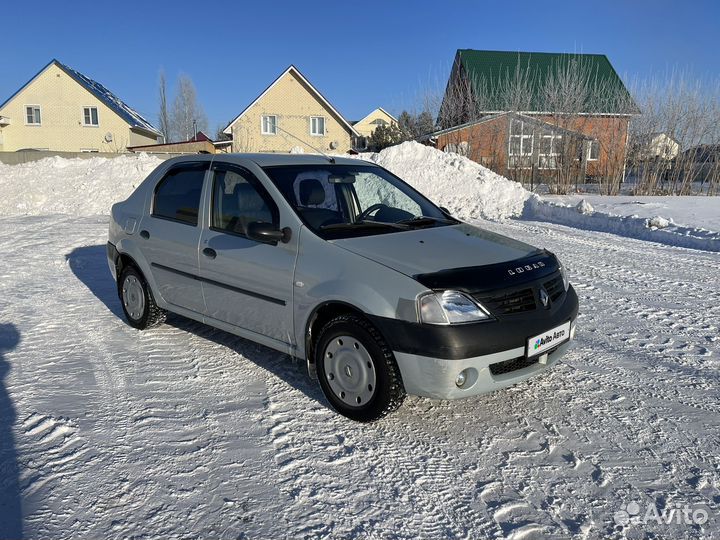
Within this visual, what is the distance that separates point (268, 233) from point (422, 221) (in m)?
1.34

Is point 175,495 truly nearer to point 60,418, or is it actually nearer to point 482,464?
point 60,418

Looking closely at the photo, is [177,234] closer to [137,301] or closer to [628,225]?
[137,301]

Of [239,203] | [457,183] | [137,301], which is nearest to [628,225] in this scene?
[457,183]

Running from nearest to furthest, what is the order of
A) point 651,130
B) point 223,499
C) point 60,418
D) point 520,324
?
point 223,499 < point 520,324 < point 60,418 < point 651,130

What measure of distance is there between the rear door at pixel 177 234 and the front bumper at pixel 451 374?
214 centimetres

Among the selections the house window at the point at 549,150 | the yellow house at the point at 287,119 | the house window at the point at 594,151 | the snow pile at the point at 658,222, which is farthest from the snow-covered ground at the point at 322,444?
the yellow house at the point at 287,119

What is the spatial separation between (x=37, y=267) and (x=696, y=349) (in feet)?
29.0

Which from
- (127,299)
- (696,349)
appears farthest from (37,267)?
(696,349)

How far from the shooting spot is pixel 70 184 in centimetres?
1744

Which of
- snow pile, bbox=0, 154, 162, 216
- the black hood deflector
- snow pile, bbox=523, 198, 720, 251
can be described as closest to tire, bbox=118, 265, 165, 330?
the black hood deflector

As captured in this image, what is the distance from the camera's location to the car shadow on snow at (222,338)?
4.19m

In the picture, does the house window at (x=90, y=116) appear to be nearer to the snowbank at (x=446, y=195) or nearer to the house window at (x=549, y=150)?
the snowbank at (x=446, y=195)

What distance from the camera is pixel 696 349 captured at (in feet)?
15.6

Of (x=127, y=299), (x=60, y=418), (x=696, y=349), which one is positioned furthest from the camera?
(x=127, y=299)
